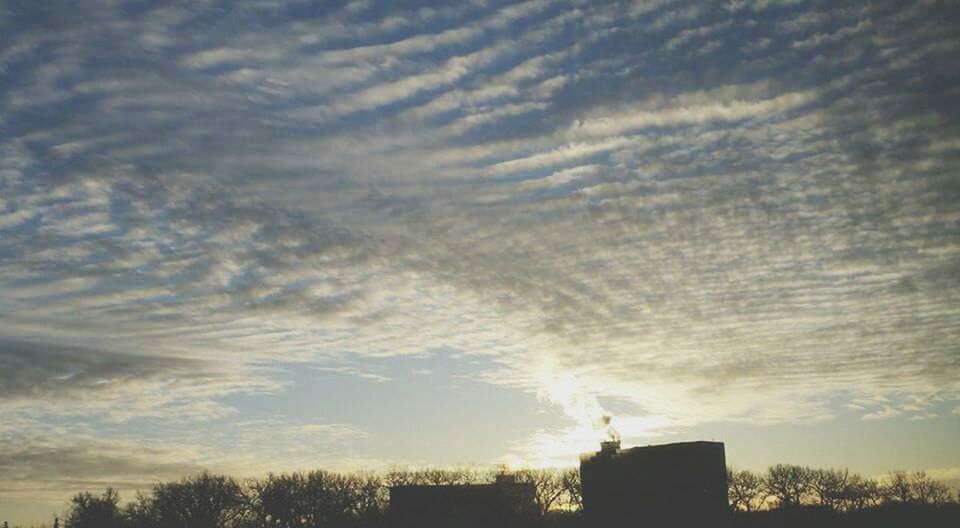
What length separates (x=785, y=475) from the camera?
122 metres

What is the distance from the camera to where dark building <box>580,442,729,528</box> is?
70.5 meters

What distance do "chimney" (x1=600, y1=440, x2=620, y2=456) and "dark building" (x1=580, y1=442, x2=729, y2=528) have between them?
1.06 m

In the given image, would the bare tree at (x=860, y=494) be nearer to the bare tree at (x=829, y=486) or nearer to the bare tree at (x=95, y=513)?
the bare tree at (x=829, y=486)

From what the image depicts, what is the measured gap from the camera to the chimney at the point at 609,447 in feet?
257

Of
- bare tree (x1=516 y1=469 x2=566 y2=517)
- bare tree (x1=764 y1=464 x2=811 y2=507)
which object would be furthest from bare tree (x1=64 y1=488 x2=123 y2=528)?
bare tree (x1=764 y1=464 x2=811 y2=507)

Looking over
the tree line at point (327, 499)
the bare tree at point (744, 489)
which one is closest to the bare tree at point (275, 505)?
the tree line at point (327, 499)

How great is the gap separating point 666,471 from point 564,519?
2900cm

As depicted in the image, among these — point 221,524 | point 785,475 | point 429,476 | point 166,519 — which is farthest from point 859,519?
point 166,519

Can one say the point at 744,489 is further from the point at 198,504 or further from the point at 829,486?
the point at 198,504

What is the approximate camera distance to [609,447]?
7944cm

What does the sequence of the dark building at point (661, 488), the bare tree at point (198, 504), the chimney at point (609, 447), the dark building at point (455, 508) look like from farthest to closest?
the bare tree at point (198, 504), the dark building at point (455, 508), the chimney at point (609, 447), the dark building at point (661, 488)

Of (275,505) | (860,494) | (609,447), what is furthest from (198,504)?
(860,494)

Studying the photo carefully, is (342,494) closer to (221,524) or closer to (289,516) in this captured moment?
(289,516)

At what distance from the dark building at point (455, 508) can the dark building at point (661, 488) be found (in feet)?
51.3
